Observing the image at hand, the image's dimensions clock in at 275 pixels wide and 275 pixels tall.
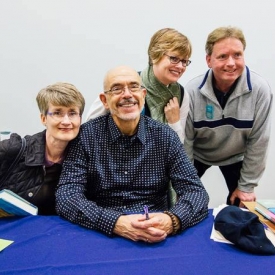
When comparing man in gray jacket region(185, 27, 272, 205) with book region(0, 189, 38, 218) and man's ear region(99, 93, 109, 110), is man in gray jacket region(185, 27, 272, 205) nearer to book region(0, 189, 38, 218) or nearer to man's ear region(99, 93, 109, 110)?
man's ear region(99, 93, 109, 110)

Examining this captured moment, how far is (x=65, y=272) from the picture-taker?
98 centimetres

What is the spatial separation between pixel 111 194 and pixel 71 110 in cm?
47

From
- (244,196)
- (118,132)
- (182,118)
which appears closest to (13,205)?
(118,132)

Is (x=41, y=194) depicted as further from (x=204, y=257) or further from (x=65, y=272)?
(x=204, y=257)

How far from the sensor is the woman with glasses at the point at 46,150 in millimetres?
1473

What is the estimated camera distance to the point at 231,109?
1909 millimetres

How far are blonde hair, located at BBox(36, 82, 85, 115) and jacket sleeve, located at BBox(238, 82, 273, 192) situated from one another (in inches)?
44.3

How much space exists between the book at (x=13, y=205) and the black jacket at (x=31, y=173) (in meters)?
0.10

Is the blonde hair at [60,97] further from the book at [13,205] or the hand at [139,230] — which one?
the hand at [139,230]

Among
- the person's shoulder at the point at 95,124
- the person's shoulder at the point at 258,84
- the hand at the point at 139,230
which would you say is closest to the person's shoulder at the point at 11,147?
the person's shoulder at the point at 95,124

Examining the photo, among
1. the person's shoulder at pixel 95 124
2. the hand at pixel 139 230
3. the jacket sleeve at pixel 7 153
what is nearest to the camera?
the hand at pixel 139 230

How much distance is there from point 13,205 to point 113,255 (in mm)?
525

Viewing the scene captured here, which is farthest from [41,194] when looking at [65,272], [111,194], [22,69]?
[22,69]

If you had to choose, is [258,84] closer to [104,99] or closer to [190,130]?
[190,130]
